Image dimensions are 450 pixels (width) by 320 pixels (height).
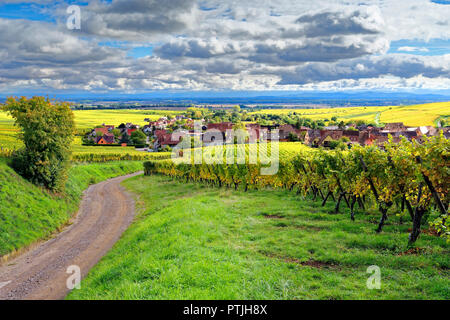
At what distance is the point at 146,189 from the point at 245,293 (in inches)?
1506

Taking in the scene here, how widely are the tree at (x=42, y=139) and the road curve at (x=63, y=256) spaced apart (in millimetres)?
5535

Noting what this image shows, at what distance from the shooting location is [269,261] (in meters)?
12.4

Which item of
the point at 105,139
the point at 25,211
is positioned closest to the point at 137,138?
the point at 105,139

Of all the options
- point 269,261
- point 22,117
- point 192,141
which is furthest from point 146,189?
point 192,141

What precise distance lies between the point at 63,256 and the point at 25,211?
6861 millimetres

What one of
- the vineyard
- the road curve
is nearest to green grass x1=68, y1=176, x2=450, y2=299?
the vineyard

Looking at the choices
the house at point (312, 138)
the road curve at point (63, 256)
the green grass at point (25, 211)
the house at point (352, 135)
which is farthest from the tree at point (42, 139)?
the house at point (352, 135)

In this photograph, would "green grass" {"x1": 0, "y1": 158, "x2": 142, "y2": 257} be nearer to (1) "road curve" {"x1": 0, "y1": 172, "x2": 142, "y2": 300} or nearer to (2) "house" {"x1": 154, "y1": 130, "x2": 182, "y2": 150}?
(1) "road curve" {"x1": 0, "y1": 172, "x2": 142, "y2": 300}

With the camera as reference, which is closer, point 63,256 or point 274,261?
point 274,261

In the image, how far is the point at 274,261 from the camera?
12.3m

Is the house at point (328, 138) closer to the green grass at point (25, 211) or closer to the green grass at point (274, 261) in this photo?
the green grass at point (25, 211)

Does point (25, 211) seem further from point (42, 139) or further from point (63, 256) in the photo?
point (42, 139)

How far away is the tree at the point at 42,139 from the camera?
29438 mm
